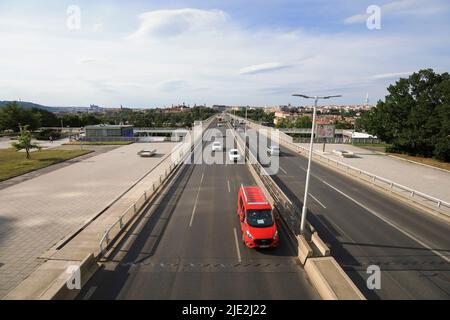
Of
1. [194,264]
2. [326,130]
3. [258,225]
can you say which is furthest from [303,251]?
[326,130]

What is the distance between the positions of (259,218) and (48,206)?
16.1 m

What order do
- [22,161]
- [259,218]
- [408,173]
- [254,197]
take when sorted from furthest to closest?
[22,161]
[408,173]
[254,197]
[259,218]

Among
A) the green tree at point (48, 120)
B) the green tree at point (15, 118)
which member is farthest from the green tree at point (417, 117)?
the green tree at point (48, 120)

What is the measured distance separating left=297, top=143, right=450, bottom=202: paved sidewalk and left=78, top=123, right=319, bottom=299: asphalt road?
19.6 m

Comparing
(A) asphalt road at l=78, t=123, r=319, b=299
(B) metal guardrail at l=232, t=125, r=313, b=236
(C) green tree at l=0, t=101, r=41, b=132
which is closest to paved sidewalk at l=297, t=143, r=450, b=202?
(B) metal guardrail at l=232, t=125, r=313, b=236

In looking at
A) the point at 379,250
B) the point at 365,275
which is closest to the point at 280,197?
the point at 379,250

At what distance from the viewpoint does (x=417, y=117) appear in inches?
1654

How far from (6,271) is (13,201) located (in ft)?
39.1

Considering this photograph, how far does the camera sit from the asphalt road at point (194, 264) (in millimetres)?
10812

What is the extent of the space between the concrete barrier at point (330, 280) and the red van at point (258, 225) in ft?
7.45

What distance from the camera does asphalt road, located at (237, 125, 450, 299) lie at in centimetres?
1163

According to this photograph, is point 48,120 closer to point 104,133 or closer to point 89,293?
point 104,133
